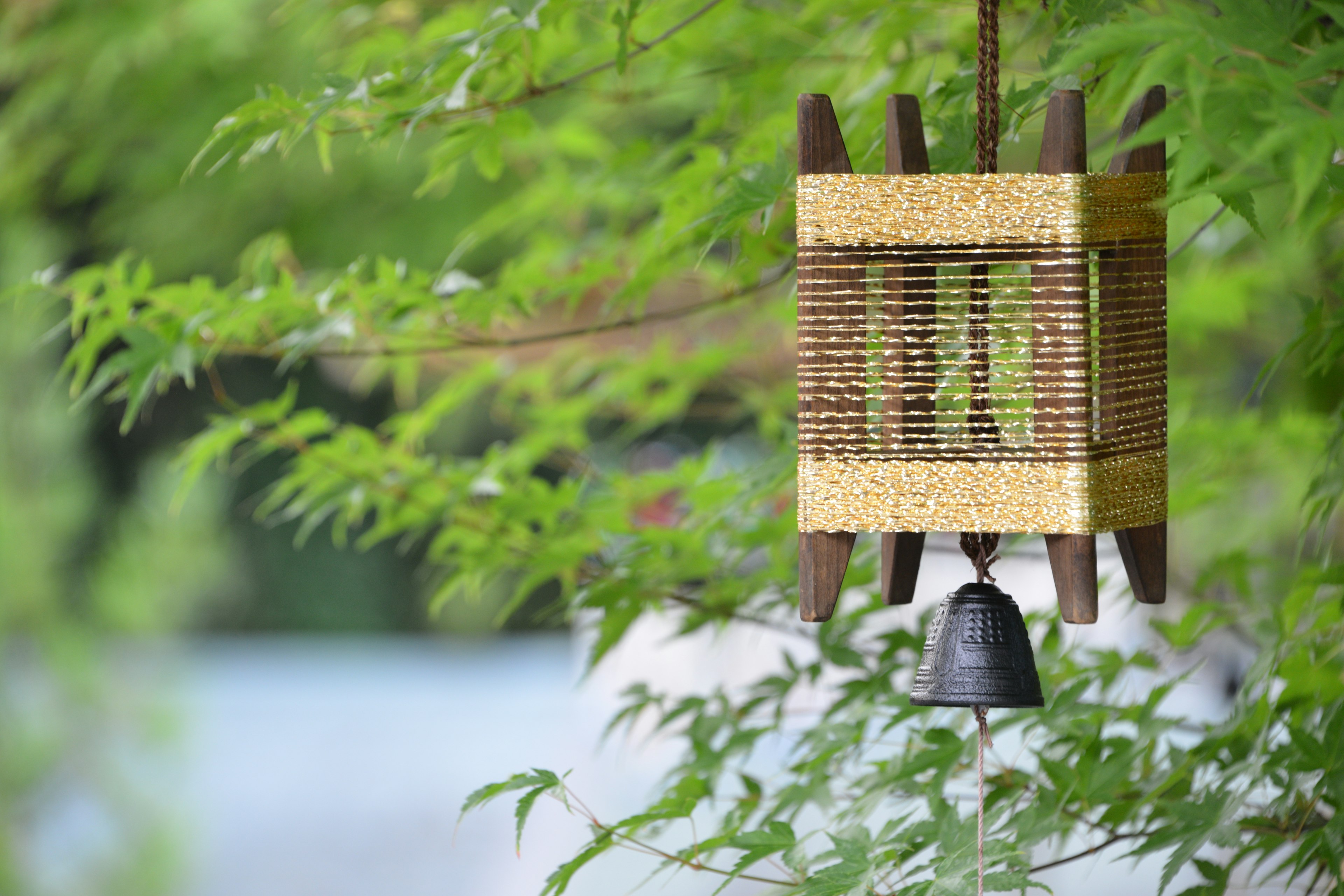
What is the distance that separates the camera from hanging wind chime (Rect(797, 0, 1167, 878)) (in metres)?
0.60

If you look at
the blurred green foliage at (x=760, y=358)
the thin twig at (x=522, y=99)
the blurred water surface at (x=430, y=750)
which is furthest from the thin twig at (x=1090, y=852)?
the thin twig at (x=522, y=99)

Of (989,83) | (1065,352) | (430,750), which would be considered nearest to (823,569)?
(1065,352)

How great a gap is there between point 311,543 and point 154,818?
318 centimetres

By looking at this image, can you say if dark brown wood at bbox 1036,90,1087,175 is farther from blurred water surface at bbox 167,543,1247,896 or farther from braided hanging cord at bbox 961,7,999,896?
blurred water surface at bbox 167,543,1247,896

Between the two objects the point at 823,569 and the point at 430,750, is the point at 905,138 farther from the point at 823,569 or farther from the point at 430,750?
the point at 430,750

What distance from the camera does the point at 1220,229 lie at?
133cm

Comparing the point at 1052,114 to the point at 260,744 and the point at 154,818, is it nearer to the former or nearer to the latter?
the point at 154,818

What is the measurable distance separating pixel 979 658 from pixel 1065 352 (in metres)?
0.18

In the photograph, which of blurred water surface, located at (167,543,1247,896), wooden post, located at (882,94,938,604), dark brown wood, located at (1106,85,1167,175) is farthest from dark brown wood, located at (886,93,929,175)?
blurred water surface, located at (167,543,1247,896)

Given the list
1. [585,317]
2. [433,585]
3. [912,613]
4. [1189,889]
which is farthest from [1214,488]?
[433,585]

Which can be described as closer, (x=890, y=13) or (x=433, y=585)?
(x=890, y=13)

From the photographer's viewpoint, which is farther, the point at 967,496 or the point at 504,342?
the point at 504,342

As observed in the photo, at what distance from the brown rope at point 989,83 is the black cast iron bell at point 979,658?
245 mm

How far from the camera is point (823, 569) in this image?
0.63m
